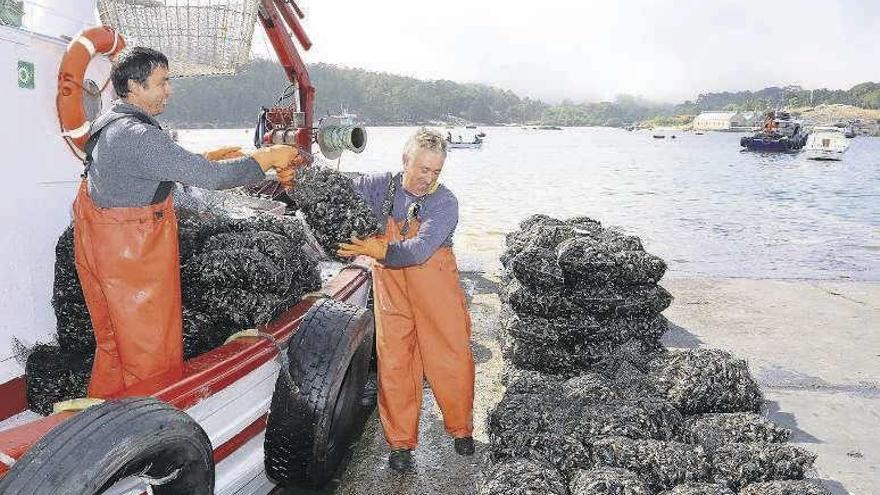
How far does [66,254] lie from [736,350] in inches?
222

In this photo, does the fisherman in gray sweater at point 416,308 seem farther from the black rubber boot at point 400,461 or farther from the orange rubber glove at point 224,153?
the orange rubber glove at point 224,153

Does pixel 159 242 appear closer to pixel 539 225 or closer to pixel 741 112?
pixel 539 225

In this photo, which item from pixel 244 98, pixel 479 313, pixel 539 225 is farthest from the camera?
pixel 244 98

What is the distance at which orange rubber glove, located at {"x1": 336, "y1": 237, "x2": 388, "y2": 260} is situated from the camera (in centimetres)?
354

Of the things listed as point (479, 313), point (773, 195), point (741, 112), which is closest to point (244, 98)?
point (773, 195)

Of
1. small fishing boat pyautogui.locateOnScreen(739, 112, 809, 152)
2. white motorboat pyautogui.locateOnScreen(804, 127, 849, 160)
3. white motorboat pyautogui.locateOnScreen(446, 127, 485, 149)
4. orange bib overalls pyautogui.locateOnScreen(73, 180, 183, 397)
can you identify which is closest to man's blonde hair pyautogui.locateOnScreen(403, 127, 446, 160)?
orange bib overalls pyautogui.locateOnScreen(73, 180, 183, 397)

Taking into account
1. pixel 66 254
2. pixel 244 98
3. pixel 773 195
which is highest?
pixel 244 98

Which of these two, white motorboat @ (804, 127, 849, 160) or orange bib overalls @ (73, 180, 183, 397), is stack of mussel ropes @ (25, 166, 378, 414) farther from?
white motorboat @ (804, 127, 849, 160)

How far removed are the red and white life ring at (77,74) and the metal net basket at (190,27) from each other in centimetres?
67

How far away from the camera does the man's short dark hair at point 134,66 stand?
283 centimetres

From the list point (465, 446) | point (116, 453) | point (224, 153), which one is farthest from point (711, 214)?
point (116, 453)

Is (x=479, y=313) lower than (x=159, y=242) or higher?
lower

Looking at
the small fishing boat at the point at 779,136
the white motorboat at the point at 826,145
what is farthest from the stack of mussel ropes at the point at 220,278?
the small fishing boat at the point at 779,136

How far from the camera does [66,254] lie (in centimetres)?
332
